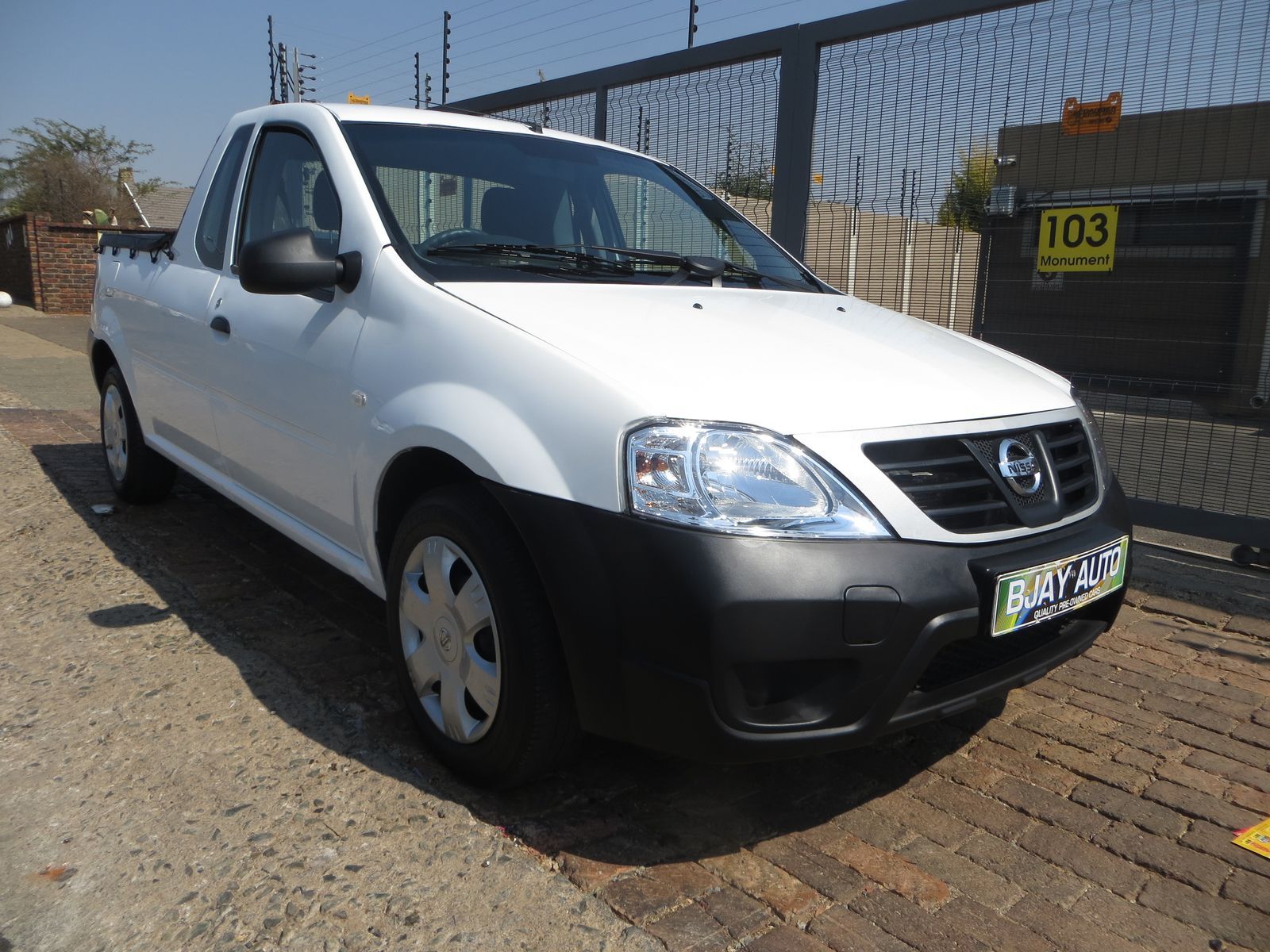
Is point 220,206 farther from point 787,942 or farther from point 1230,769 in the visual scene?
point 1230,769

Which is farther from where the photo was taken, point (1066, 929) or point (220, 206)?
point (220, 206)

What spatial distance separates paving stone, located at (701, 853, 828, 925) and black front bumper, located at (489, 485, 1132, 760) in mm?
337

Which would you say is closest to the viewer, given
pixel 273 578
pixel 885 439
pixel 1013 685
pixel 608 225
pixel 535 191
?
pixel 885 439

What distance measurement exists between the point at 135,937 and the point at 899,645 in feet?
5.50

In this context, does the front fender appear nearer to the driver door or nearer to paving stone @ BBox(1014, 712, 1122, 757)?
the driver door

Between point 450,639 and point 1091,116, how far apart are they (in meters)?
3.97

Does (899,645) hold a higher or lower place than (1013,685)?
higher

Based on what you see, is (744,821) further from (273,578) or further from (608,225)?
(273,578)

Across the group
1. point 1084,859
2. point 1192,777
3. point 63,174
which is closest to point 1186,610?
point 1192,777

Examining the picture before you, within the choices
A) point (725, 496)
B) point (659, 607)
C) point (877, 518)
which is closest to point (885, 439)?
point (877, 518)

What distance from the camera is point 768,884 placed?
235cm

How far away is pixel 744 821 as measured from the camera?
8.59 feet

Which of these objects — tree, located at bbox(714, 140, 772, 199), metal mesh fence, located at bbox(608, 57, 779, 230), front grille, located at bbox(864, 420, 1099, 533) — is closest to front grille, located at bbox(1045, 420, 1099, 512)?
front grille, located at bbox(864, 420, 1099, 533)

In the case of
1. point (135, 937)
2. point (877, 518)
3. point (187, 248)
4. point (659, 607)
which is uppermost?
point (187, 248)
